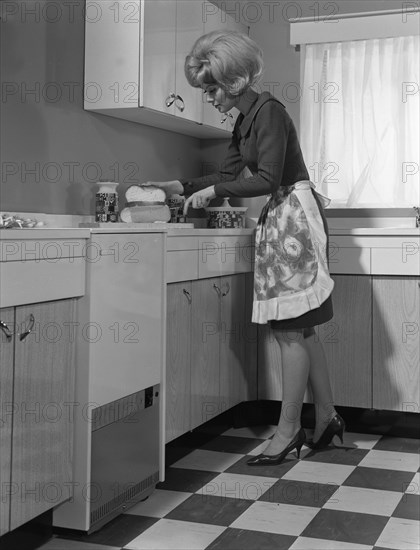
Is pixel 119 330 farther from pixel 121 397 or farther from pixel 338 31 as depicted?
pixel 338 31

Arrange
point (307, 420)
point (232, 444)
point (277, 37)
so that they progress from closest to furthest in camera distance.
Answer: point (232, 444)
point (307, 420)
point (277, 37)

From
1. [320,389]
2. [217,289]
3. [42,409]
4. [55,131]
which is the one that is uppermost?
[55,131]

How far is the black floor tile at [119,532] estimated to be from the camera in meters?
2.31

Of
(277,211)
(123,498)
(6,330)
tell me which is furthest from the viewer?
(277,211)

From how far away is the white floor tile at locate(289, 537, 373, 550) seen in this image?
227 cm

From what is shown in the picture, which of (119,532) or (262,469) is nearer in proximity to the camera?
(119,532)

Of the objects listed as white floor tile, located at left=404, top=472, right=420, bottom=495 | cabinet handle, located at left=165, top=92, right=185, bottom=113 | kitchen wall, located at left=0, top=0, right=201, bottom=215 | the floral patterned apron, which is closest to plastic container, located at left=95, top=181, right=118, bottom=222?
kitchen wall, located at left=0, top=0, right=201, bottom=215

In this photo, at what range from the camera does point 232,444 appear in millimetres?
3449

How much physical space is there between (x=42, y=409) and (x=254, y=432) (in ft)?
5.71

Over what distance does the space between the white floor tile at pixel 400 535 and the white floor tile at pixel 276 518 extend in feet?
0.77

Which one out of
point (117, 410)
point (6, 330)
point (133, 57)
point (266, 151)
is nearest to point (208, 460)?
point (117, 410)

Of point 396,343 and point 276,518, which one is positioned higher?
point 396,343

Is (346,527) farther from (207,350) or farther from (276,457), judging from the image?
(207,350)

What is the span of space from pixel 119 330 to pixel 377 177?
7.23 feet
